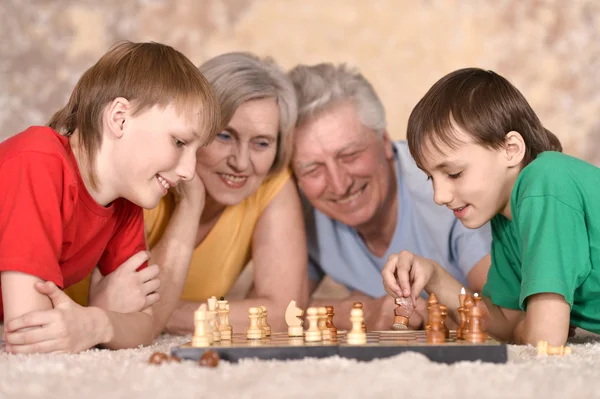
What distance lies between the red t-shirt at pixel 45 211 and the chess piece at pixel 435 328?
2.35 ft

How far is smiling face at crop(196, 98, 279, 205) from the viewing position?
227 centimetres

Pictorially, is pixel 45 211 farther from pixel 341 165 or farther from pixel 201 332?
pixel 341 165

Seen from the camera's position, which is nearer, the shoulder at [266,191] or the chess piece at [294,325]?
the chess piece at [294,325]

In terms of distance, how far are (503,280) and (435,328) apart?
1.72ft

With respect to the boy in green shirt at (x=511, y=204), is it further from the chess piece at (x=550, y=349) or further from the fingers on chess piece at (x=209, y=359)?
the fingers on chess piece at (x=209, y=359)

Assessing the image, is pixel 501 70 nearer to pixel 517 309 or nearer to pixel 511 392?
pixel 517 309

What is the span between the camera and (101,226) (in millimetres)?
1740

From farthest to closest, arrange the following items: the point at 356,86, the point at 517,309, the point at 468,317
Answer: the point at 356,86 < the point at 517,309 < the point at 468,317

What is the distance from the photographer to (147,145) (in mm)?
1657

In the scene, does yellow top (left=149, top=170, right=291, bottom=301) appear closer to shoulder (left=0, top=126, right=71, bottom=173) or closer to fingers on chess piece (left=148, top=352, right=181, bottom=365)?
shoulder (left=0, top=126, right=71, bottom=173)

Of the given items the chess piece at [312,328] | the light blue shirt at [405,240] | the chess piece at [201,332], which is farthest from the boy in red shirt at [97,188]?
the light blue shirt at [405,240]

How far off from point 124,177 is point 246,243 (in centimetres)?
82

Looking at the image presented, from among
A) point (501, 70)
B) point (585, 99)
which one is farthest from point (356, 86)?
point (585, 99)

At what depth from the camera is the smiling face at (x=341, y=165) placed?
2480 millimetres
